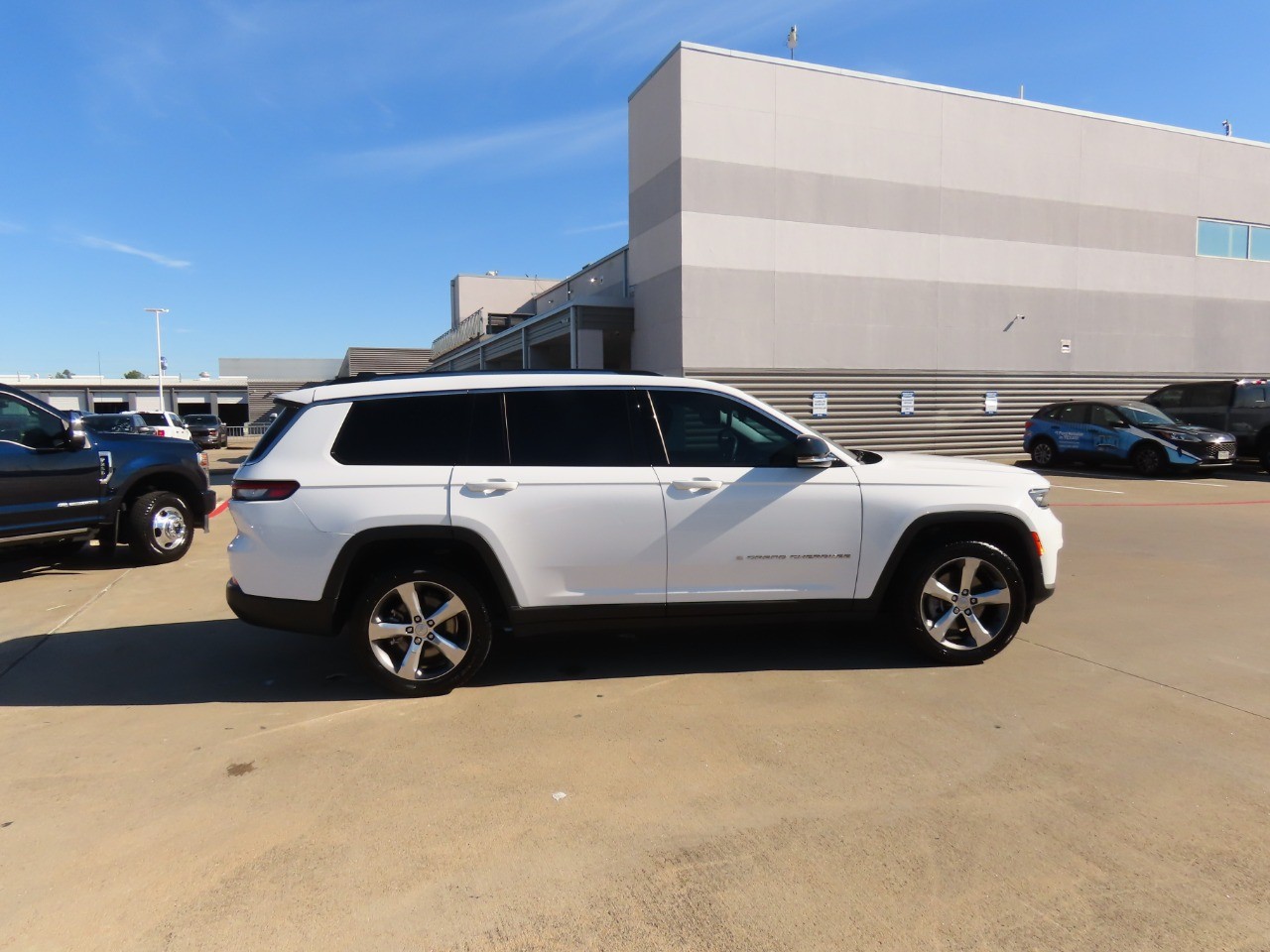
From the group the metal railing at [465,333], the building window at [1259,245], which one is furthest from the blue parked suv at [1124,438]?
the metal railing at [465,333]

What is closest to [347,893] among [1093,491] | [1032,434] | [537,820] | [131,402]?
[537,820]

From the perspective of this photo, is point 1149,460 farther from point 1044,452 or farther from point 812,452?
point 812,452

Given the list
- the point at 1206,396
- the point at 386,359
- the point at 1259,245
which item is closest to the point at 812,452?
the point at 1206,396

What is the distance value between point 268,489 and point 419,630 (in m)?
1.08

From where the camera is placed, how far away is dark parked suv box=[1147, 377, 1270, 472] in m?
16.3

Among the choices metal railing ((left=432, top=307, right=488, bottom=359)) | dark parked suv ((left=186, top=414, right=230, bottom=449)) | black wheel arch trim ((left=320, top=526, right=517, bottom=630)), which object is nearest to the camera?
black wheel arch trim ((left=320, top=526, right=517, bottom=630))

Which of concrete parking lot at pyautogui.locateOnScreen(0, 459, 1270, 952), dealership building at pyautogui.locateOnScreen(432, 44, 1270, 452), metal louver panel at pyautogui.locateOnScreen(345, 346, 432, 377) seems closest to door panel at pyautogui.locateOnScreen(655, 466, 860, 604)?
concrete parking lot at pyautogui.locateOnScreen(0, 459, 1270, 952)

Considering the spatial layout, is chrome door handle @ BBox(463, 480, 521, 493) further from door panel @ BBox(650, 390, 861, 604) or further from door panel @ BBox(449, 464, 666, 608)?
door panel @ BBox(650, 390, 861, 604)

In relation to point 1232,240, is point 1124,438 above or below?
below

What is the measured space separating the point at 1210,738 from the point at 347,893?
3.78 metres

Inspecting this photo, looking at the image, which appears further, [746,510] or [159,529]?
[159,529]

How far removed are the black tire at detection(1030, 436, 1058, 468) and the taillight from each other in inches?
693

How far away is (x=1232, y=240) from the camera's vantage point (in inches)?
876

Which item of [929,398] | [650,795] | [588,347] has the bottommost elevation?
[650,795]
